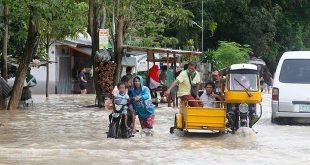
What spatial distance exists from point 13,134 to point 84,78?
1954 centimetres

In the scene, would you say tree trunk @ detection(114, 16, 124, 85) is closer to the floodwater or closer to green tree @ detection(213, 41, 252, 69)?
the floodwater

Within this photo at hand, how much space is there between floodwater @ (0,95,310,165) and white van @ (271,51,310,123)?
1.37 feet

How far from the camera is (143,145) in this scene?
39.2 feet

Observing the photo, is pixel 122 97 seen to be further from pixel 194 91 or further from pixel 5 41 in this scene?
pixel 5 41

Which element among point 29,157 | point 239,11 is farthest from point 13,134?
point 239,11

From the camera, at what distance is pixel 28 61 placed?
1998 cm

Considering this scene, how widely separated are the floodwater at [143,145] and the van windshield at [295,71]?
1199 mm

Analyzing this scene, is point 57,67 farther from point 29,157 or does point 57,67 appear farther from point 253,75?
point 29,157

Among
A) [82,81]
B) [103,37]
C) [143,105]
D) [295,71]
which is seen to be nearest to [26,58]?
[103,37]

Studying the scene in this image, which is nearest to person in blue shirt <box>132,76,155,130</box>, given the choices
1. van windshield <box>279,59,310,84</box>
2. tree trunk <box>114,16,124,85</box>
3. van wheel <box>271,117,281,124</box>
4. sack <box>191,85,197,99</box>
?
sack <box>191,85,197,99</box>

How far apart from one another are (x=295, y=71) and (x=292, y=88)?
56 cm

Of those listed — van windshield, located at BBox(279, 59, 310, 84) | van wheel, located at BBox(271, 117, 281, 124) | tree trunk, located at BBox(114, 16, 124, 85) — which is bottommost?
van wheel, located at BBox(271, 117, 281, 124)

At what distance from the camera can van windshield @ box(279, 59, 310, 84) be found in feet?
53.0

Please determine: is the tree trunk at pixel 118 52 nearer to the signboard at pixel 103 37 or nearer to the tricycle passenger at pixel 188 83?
the signboard at pixel 103 37
